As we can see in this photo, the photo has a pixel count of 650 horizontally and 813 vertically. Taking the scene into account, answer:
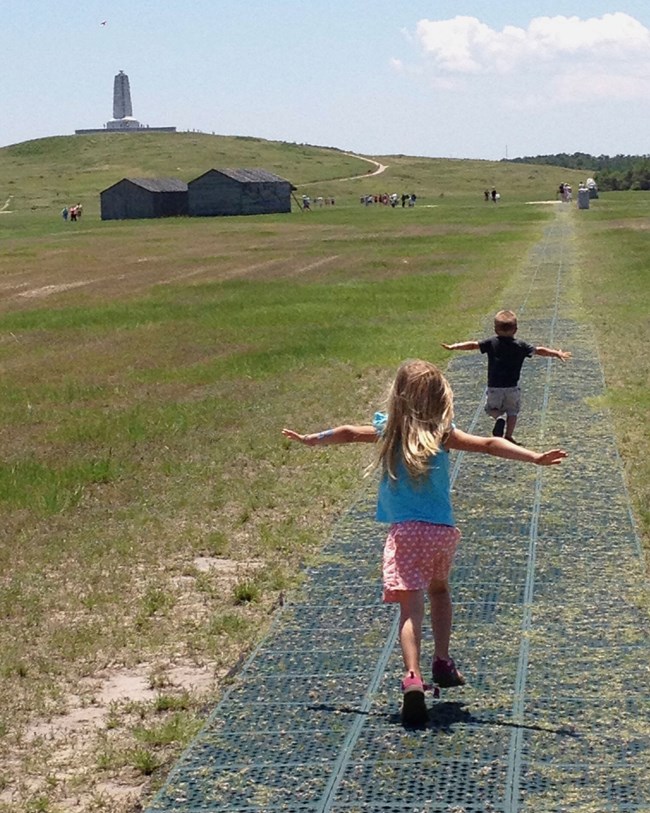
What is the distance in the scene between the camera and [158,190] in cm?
9900

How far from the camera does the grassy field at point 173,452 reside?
24.3ft

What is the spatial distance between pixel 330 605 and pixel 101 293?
29.9 m

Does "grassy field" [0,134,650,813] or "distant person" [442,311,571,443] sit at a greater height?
"distant person" [442,311,571,443]

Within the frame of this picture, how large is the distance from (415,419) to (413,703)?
1346 mm

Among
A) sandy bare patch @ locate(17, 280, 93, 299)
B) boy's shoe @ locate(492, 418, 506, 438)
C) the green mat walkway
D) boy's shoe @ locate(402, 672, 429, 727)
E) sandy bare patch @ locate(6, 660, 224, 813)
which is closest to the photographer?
the green mat walkway

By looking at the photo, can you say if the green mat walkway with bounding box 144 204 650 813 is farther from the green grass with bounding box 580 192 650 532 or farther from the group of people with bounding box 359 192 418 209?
the group of people with bounding box 359 192 418 209

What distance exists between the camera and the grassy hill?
13050 cm

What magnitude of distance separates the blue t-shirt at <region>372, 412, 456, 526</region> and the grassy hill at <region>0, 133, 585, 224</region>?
106 metres

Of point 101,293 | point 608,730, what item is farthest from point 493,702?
point 101,293

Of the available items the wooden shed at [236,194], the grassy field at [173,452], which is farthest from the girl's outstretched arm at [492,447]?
the wooden shed at [236,194]

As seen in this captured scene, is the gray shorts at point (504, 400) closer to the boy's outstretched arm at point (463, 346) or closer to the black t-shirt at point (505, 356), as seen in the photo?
the black t-shirt at point (505, 356)

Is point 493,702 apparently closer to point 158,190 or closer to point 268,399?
point 268,399

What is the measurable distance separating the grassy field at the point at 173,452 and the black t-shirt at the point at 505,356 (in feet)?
4.52

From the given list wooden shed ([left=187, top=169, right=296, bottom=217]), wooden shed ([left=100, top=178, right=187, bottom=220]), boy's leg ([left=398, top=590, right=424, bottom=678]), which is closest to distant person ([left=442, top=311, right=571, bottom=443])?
boy's leg ([left=398, top=590, right=424, bottom=678])
